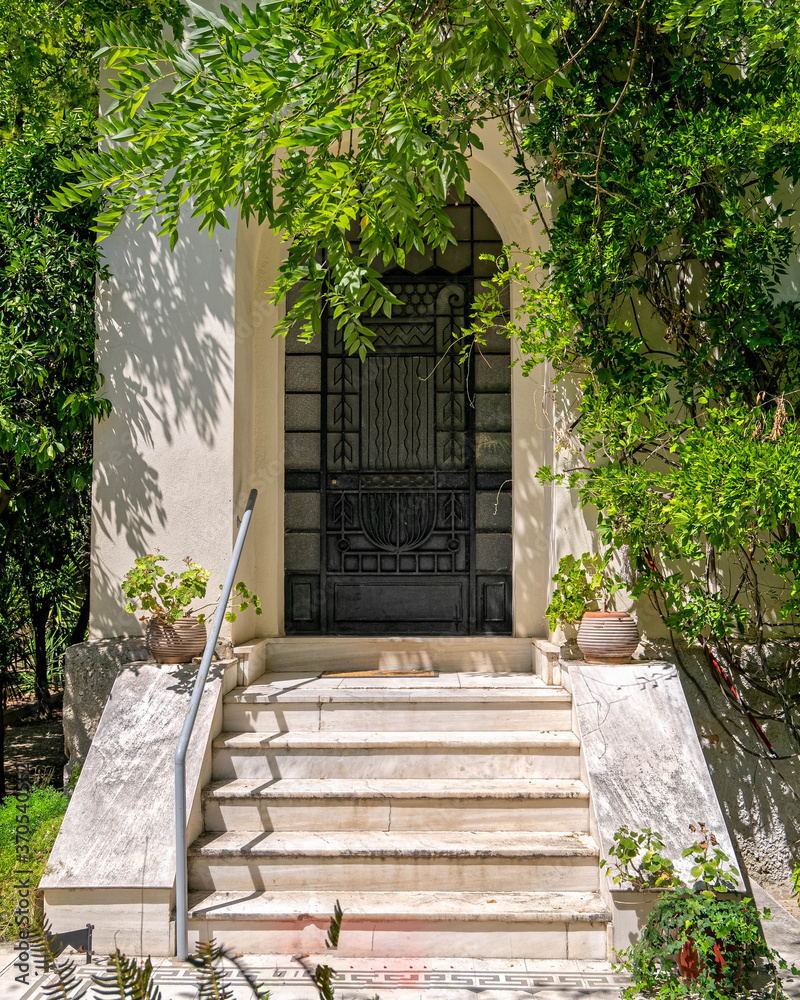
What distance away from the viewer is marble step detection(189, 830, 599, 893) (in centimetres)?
346

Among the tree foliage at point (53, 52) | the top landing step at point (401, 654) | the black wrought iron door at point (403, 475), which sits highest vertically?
the tree foliage at point (53, 52)

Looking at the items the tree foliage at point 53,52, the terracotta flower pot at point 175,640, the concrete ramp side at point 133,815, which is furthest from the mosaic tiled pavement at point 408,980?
the tree foliage at point 53,52

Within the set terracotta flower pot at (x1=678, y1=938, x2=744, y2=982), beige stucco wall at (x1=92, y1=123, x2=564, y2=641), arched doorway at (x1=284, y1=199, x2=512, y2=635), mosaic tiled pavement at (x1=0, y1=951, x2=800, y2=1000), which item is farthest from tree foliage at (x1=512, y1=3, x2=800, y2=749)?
mosaic tiled pavement at (x1=0, y1=951, x2=800, y2=1000)

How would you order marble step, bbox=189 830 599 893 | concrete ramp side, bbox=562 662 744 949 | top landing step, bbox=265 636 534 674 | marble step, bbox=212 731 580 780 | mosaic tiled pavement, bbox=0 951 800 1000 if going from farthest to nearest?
top landing step, bbox=265 636 534 674
marble step, bbox=212 731 580 780
marble step, bbox=189 830 599 893
concrete ramp side, bbox=562 662 744 949
mosaic tiled pavement, bbox=0 951 800 1000

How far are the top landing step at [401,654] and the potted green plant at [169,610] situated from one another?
0.90 meters

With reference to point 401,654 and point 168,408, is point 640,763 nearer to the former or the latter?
point 401,654

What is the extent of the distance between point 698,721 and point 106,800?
3.04m

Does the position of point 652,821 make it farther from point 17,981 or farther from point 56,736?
point 56,736

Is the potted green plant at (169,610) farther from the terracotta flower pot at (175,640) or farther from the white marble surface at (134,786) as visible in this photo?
the white marble surface at (134,786)

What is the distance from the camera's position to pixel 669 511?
3.48m

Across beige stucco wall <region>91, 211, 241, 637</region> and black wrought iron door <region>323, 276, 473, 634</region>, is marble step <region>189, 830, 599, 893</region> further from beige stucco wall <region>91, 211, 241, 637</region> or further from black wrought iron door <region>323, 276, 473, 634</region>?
black wrought iron door <region>323, 276, 473, 634</region>

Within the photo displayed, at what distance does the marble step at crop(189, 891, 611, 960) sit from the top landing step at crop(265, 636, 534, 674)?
78.6 inches

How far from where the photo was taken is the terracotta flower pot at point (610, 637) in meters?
4.24

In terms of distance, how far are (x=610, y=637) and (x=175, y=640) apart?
2319 mm
